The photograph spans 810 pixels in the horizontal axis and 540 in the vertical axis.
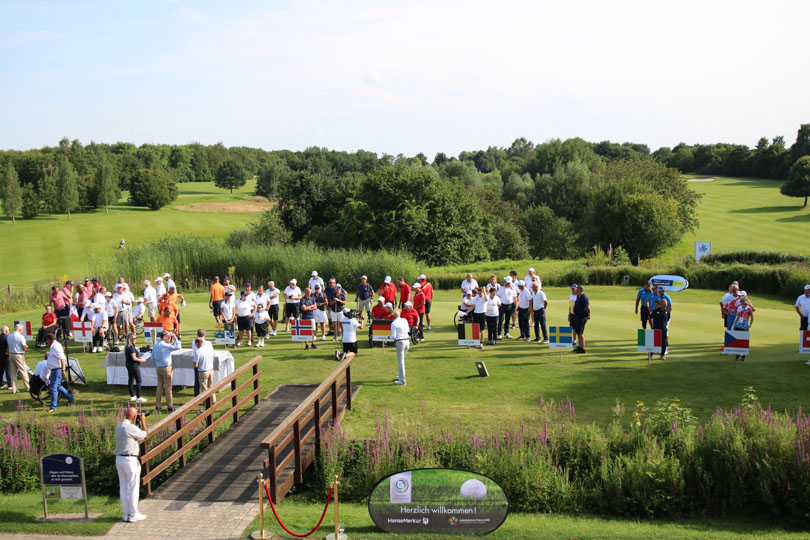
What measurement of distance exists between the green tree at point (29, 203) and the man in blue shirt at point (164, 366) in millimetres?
87308

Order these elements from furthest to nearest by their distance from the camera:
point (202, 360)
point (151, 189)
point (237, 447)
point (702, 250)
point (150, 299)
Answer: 1. point (151, 189)
2. point (702, 250)
3. point (150, 299)
4. point (202, 360)
5. point (237, 447)

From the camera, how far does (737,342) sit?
15875mm

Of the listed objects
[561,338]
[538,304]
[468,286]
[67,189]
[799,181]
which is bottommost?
[561,338]

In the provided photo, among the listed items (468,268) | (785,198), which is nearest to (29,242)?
(468,268)

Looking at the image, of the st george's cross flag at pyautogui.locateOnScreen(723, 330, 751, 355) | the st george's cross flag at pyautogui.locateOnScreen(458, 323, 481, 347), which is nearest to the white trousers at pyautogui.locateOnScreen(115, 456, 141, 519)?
the st george's cross flag at pyautogui.locateOnScreen(458, 323, 481, 347)

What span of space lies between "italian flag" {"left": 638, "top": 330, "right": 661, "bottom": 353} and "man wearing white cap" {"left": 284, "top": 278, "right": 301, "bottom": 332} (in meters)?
10.3

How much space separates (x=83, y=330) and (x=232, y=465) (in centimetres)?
987

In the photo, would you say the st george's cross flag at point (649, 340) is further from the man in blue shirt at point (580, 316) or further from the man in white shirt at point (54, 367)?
the man in white shirt at point (54, 367)

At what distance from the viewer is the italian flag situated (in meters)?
15.9

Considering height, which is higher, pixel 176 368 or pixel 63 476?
pixel 176 368

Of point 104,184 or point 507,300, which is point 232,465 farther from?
point 104,184

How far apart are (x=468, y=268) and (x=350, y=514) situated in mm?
31286

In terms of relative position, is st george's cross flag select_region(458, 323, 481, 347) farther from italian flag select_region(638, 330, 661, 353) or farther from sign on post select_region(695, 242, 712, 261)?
sign on post select_region(695, 242, 712, 261)

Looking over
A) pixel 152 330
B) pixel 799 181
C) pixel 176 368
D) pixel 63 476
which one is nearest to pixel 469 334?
pixel 176 368
